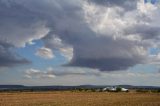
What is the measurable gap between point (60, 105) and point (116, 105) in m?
7.83

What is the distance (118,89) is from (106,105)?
368 ft

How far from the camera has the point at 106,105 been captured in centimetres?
5034

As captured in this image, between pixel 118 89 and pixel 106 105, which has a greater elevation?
pixel 118 89

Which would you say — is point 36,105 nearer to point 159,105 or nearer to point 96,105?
point 96,105

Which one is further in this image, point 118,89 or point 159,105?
point 118,89

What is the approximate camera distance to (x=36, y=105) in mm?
49812

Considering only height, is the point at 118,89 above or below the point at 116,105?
above

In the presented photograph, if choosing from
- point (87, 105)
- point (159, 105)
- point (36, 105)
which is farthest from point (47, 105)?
point (159, 105)

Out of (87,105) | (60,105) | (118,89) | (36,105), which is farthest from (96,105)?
(118,89)

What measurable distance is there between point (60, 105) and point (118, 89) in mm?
113927

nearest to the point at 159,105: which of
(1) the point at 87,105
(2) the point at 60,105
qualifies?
(1) the point at 87,105

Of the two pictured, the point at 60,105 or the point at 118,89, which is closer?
the point at 60,105

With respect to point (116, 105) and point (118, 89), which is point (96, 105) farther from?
point (118, 89)

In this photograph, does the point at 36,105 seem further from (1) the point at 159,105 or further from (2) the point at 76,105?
(1) the point at 159,105
